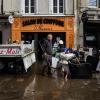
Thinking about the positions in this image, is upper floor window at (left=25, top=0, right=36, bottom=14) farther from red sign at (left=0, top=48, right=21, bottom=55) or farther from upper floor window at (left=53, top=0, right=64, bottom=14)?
red sign at (left=0, top=48, right=21, bottom=55)

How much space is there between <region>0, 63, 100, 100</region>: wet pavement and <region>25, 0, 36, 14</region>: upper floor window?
12.7 m

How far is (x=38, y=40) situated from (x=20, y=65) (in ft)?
38.1

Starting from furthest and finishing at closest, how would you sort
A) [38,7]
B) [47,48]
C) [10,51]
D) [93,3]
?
1. [93,3]
2. [38,7]
3. [47,48]
4. [10,51]

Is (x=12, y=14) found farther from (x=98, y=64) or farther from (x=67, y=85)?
(x=67, y=85)

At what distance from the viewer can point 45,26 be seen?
3025 centimetres

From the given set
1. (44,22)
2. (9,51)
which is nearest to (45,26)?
(44,22)

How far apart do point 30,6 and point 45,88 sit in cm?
1678

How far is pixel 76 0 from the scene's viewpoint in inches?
1199

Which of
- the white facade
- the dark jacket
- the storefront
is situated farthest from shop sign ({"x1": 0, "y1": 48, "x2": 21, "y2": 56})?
the white facade

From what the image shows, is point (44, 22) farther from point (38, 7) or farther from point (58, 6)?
point (58, 6)

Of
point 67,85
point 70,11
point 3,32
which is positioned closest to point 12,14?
point 3,32

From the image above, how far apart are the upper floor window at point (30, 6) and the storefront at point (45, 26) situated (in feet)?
2.16

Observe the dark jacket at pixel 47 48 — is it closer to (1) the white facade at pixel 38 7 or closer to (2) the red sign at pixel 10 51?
(2) the red sign at pixel 10 51

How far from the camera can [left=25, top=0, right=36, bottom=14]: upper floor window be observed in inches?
1203
